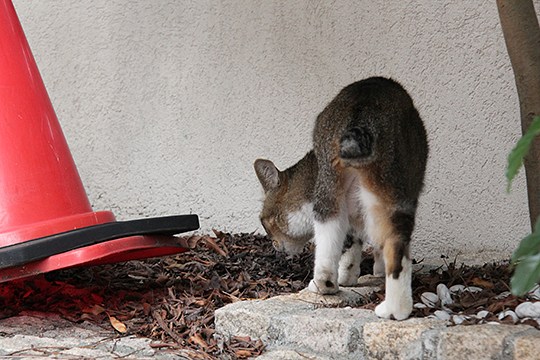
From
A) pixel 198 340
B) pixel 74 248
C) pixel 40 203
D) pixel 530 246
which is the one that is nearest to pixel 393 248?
pixel 198 340

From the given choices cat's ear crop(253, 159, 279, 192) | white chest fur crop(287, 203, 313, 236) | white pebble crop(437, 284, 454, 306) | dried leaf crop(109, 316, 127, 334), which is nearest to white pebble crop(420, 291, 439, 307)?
white pebble crop(437, 284, 454, 306)

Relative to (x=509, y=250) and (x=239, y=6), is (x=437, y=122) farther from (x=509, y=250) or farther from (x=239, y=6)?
(x=239, y=6)

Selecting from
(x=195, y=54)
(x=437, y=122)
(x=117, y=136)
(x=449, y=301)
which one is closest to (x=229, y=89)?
(x=195, y=54)

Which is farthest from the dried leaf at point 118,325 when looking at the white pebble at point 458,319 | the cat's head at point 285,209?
the white pebble at point 458,319

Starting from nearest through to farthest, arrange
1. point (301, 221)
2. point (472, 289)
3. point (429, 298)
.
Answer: point (429, 298) → point (472, 289) → point (301, 221)

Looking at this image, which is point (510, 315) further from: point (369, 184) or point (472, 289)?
point (369, 184)

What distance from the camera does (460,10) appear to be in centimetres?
386

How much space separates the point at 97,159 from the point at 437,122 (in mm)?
2348

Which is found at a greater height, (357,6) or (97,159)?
(357,6)

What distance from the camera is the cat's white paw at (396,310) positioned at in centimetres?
265

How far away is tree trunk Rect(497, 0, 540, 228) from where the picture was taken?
3086 millimetres

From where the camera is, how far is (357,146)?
278 cm

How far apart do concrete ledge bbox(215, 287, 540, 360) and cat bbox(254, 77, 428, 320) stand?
0.10 meters

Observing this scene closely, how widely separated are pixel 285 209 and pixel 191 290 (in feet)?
1.91
